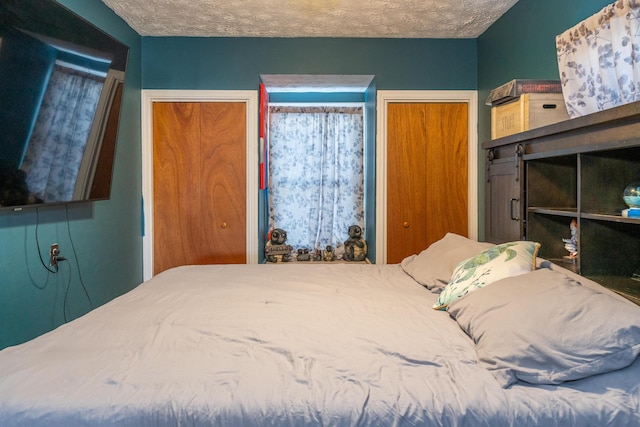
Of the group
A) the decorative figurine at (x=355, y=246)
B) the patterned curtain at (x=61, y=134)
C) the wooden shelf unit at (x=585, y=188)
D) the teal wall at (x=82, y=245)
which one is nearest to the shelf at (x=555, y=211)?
the wooden shelf unit at (x=585, y=188)

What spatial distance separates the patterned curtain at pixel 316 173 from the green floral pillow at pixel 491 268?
8.25ft

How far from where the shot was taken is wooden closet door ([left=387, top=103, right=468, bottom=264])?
3.46 metres

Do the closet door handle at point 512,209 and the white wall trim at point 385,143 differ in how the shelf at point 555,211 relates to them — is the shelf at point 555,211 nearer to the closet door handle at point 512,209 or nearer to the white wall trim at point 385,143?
the closet door handle at point 512,209

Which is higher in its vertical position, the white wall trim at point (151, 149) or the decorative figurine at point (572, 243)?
the white wall trim at point (151, 149)

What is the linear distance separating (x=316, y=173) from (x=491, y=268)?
277 centimetres

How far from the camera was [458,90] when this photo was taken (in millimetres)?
3455

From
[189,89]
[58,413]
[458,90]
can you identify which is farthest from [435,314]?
[189,89]

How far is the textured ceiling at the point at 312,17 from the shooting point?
276 cm

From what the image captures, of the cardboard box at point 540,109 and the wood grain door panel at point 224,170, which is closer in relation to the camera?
the cardboard box at point 540,109

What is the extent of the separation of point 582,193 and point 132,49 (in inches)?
128

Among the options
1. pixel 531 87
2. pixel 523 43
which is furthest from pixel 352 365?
pixel 523 43

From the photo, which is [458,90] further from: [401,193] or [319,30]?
[319,30]

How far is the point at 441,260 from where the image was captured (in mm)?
2076

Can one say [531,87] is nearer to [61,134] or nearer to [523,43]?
[523,43]
